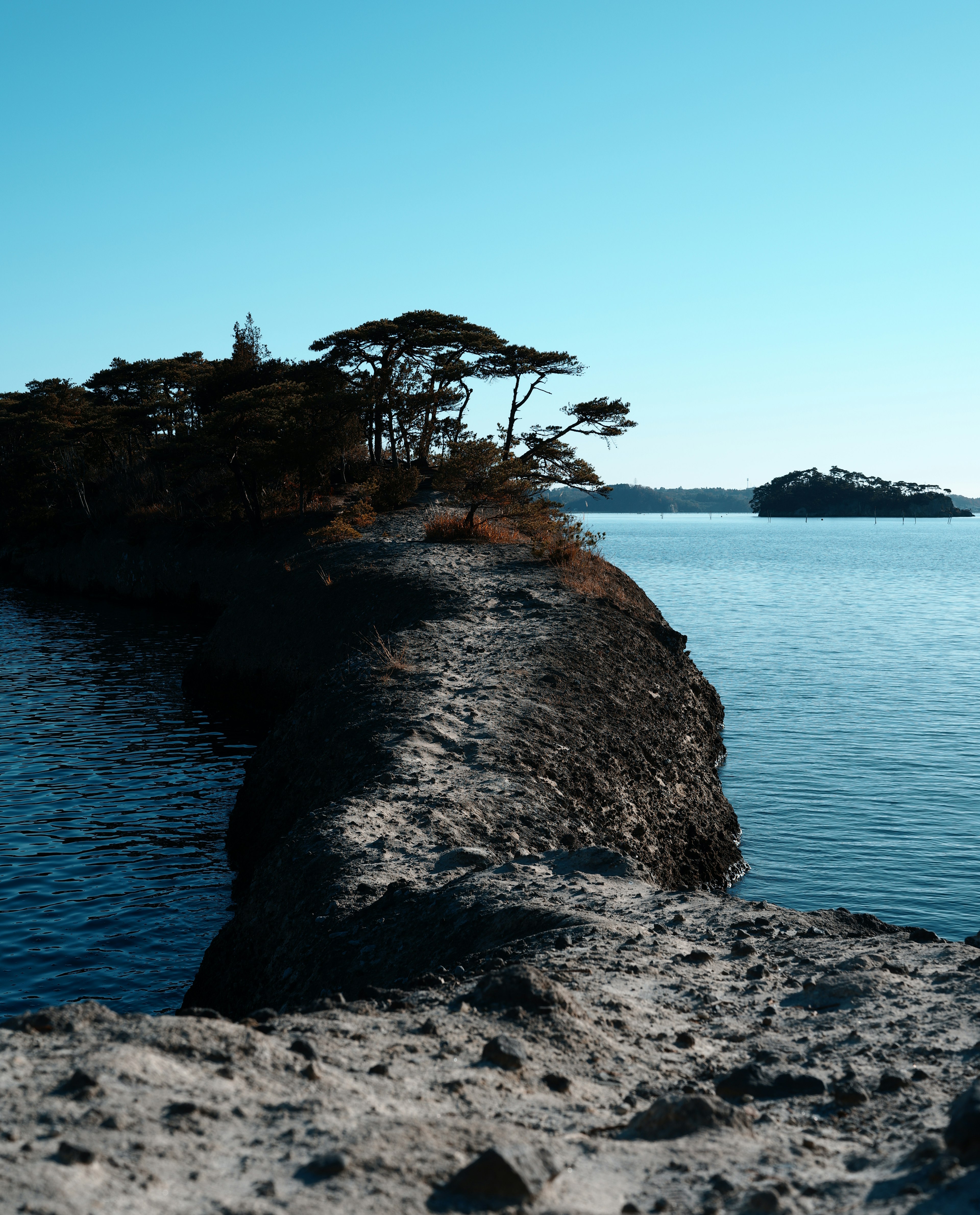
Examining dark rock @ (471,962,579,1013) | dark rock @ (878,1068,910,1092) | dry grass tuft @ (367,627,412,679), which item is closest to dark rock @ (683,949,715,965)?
dark rock @ (471,962,579,1013)

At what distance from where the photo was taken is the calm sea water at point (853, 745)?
19.2 meters

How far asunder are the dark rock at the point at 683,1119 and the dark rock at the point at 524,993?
5.42 feet

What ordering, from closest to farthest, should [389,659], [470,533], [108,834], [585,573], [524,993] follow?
A: [524,993] → [108,834] → [389,659] → [585,573] → [470,533]

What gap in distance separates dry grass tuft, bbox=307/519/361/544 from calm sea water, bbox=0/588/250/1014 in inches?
309

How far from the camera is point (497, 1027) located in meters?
7.22

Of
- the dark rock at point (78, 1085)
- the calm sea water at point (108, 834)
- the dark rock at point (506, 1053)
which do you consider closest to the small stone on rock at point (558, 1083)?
the dark rock at point (506, 1053)

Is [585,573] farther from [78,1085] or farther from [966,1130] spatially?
[78,1085]

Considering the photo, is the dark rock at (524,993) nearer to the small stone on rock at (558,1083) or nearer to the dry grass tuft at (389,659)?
the small stone on rock at (558,1083)

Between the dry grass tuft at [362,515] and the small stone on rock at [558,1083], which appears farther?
the dry grass tuft at [362,515]

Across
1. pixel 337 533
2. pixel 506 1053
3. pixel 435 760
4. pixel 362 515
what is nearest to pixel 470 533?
pixel 337 533

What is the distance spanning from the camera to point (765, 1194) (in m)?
4.88

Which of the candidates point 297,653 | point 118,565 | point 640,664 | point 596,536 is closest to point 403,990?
point 640,664

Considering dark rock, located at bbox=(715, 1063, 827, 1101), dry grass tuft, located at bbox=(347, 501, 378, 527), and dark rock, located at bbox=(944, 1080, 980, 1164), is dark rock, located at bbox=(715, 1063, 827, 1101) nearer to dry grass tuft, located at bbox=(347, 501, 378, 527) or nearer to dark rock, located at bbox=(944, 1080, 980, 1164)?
dark rock, located at bbox=(944, 1080, 980, 1164)

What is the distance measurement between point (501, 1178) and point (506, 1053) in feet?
5.88
